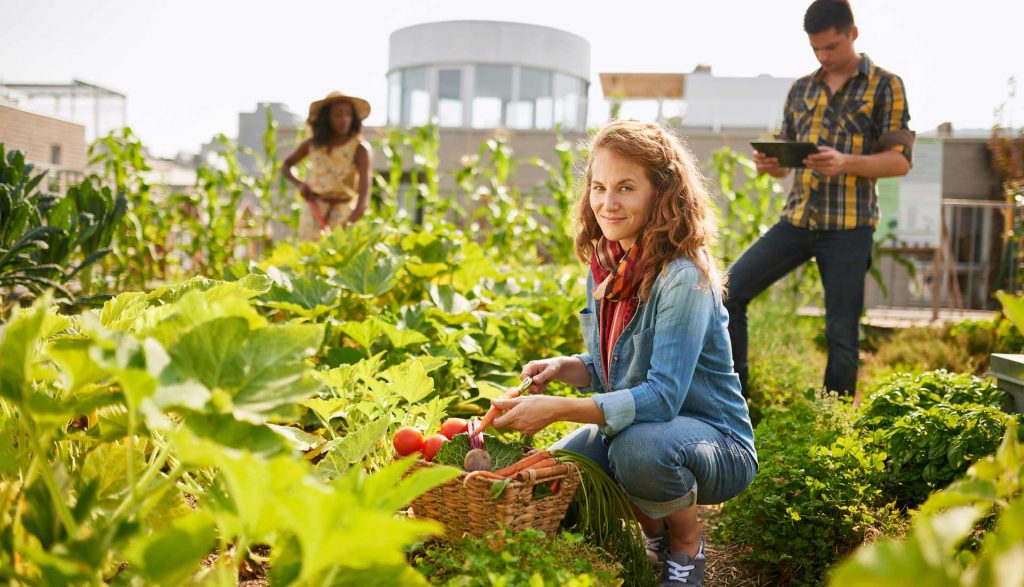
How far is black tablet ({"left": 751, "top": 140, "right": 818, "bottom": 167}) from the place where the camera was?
11.4ft

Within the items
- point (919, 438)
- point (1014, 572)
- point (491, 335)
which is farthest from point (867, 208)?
point (1014, 572)

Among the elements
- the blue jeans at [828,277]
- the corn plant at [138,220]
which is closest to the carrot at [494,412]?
the blue jeans at [828,277]

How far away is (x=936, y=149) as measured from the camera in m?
12.4

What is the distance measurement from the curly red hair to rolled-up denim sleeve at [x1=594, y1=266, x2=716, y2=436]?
9 cm

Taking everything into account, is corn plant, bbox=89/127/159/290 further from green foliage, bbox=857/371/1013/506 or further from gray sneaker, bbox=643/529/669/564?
green foliage, bbox=857/371/1013/506

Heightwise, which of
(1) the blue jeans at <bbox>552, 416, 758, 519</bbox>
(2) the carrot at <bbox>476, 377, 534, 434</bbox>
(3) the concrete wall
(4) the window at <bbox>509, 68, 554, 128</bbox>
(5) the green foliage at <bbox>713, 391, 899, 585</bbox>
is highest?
(4) the window at <bbox>509, 68, 554, 128</bbox>

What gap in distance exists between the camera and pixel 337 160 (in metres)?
5.80

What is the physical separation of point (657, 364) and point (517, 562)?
63cm

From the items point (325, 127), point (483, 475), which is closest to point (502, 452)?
point (483, 475)

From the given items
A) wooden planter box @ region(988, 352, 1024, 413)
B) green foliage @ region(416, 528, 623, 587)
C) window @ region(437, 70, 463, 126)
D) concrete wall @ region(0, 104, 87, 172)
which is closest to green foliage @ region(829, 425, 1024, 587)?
green foliage @ region(416, 528, 623, 587)

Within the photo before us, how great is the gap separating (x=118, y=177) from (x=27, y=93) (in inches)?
400

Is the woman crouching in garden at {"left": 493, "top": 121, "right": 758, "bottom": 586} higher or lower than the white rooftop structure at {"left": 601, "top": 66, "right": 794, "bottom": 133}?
lower

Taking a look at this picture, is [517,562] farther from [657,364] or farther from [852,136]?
[852,136]

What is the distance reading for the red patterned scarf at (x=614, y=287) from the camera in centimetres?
219
